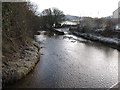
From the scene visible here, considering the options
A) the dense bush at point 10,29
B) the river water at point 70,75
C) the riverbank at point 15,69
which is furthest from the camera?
the dense bush at point 10,29

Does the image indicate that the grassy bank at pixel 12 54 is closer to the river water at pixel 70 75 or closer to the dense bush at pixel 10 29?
the dense bush at pixel 10 29

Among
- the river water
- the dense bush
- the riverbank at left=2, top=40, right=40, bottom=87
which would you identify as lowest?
the river water

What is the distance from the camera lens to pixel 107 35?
77.0 feet

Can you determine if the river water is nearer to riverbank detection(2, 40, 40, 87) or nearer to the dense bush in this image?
riverbank detection(2, 40, 40, 87)

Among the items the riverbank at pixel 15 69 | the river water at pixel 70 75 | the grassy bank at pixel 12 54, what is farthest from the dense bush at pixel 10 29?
the river water at pixel 70 75

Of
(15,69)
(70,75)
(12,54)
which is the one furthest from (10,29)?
(70,75)

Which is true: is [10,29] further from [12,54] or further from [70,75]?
[70,75]

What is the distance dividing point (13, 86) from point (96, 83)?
3.99 meters

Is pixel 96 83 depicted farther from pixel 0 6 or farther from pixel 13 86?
pixel 0 6

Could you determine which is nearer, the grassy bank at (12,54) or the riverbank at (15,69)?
the riverbank at (15,69)

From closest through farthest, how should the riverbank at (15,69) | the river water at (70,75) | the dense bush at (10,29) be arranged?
the riverbank at (15,69)
the river water at (70,75)
the dense bush at (10,29)

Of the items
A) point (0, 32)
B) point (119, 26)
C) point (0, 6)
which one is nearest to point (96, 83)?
point (0, 32)

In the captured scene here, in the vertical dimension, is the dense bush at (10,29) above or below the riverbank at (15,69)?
above

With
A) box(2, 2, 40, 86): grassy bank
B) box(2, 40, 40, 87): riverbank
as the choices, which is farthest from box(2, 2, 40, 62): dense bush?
box(2, 40, 40, 87): riverbank
